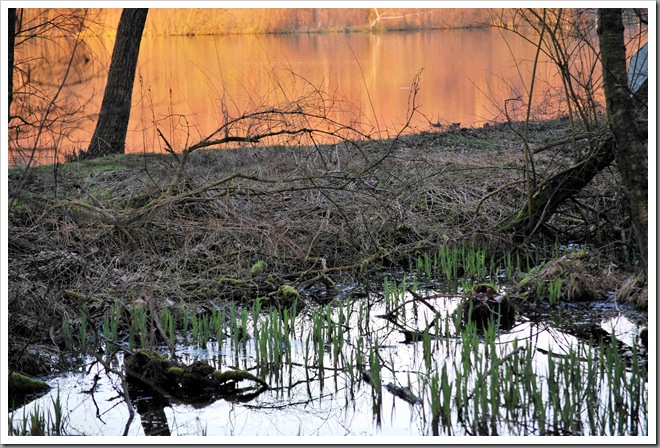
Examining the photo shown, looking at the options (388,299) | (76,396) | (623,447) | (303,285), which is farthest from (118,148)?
(623,447)

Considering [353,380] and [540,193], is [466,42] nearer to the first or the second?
[540,193]

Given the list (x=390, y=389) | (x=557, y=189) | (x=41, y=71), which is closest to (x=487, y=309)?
(x=390, y=389)

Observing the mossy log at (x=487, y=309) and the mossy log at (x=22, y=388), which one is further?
the mossy log at (x=487, y=309)

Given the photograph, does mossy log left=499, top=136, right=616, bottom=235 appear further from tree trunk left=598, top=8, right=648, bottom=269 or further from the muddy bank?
tree trunk left=598, top=8, right=648, bottom=269

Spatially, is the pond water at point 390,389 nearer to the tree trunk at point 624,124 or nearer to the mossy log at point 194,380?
the mossy log at point 194,380

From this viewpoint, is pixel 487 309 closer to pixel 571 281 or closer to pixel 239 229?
pixel 571 281

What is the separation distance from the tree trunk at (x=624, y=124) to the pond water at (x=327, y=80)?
155 inches

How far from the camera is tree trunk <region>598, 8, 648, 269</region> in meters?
4.26

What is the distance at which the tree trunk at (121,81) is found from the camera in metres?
10.3

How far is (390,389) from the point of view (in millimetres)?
4562

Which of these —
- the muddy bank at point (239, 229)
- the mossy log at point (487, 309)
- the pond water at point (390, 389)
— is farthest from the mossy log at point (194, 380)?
the mossy log at point (487, 309)

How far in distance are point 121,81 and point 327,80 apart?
8912mm

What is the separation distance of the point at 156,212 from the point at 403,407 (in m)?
3.37

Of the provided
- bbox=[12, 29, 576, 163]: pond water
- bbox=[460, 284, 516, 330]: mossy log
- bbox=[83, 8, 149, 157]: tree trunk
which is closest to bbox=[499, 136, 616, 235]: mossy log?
bbox=[460, 284, 516, 330]: mossy log
